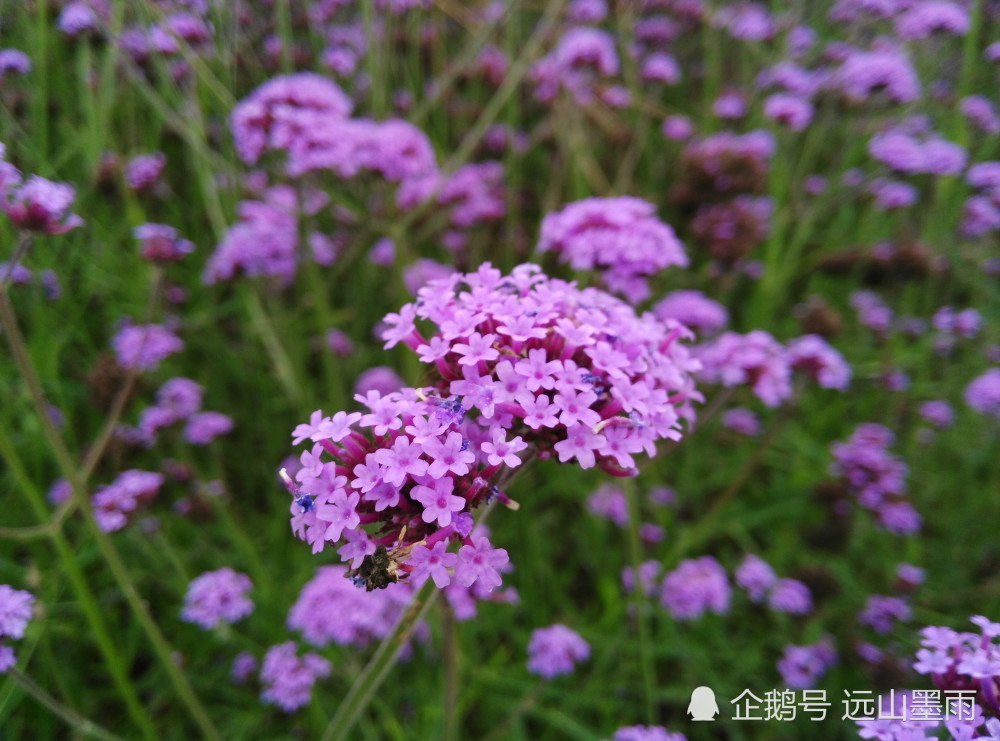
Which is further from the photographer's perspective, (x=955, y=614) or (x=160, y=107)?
(x=955, y=614)

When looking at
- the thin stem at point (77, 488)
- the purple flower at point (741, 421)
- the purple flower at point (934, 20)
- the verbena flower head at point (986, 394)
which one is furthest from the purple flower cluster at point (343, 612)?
the purple flower at point (934, 20)

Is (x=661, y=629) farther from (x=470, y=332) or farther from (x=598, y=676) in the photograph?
(x=470, y=332)

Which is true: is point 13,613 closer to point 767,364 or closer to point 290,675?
point 290,675

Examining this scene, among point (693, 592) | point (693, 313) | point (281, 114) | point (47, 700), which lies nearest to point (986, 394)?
point (693, 313)

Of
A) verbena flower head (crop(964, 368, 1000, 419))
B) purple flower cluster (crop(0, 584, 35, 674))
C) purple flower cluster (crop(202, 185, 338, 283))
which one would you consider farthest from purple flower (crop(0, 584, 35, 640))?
verbena flower head (crop(964, 368, 1000, 419))

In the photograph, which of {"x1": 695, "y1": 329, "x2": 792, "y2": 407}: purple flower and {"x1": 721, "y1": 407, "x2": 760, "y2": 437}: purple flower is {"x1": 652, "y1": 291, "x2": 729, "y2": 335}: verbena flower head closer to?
{"x1": 695, "y1": 329, "x2": 792, "y2": 407}: purple flower

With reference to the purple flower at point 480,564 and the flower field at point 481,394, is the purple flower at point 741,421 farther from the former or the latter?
the purple flower at point 480,564

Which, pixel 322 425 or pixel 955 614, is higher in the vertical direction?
pixel 955 614

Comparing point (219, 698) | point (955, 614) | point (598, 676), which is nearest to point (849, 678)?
point (955, 614)
